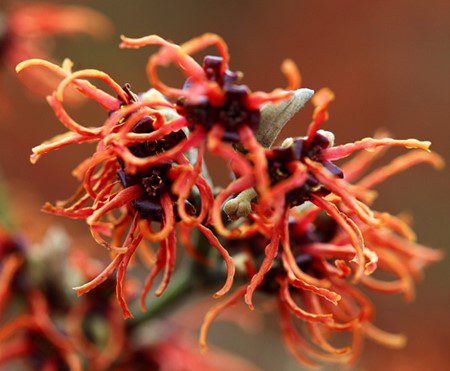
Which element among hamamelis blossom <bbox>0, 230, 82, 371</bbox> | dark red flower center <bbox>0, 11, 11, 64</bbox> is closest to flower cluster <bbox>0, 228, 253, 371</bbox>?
hamamelis blossom <bbox>0, 230, 82, 371</bbox>

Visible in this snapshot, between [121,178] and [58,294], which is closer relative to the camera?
[121,178]

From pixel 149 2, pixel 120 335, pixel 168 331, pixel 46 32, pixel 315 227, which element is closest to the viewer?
pixel 315 227

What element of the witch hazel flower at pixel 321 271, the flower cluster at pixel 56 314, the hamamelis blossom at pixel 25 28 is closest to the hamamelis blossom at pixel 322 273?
the witch hazel flower at pixel 321 271

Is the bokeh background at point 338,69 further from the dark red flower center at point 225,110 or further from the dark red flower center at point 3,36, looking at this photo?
the dark red flower center at point 225,110

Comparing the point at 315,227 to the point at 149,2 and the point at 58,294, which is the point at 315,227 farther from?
the point at 149,2

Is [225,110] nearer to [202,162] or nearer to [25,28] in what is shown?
[202,162]

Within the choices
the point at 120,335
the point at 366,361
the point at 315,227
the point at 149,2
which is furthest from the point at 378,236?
the point at 149,2

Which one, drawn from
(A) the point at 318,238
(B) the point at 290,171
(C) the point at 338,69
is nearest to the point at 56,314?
(A) the point at 318,238
